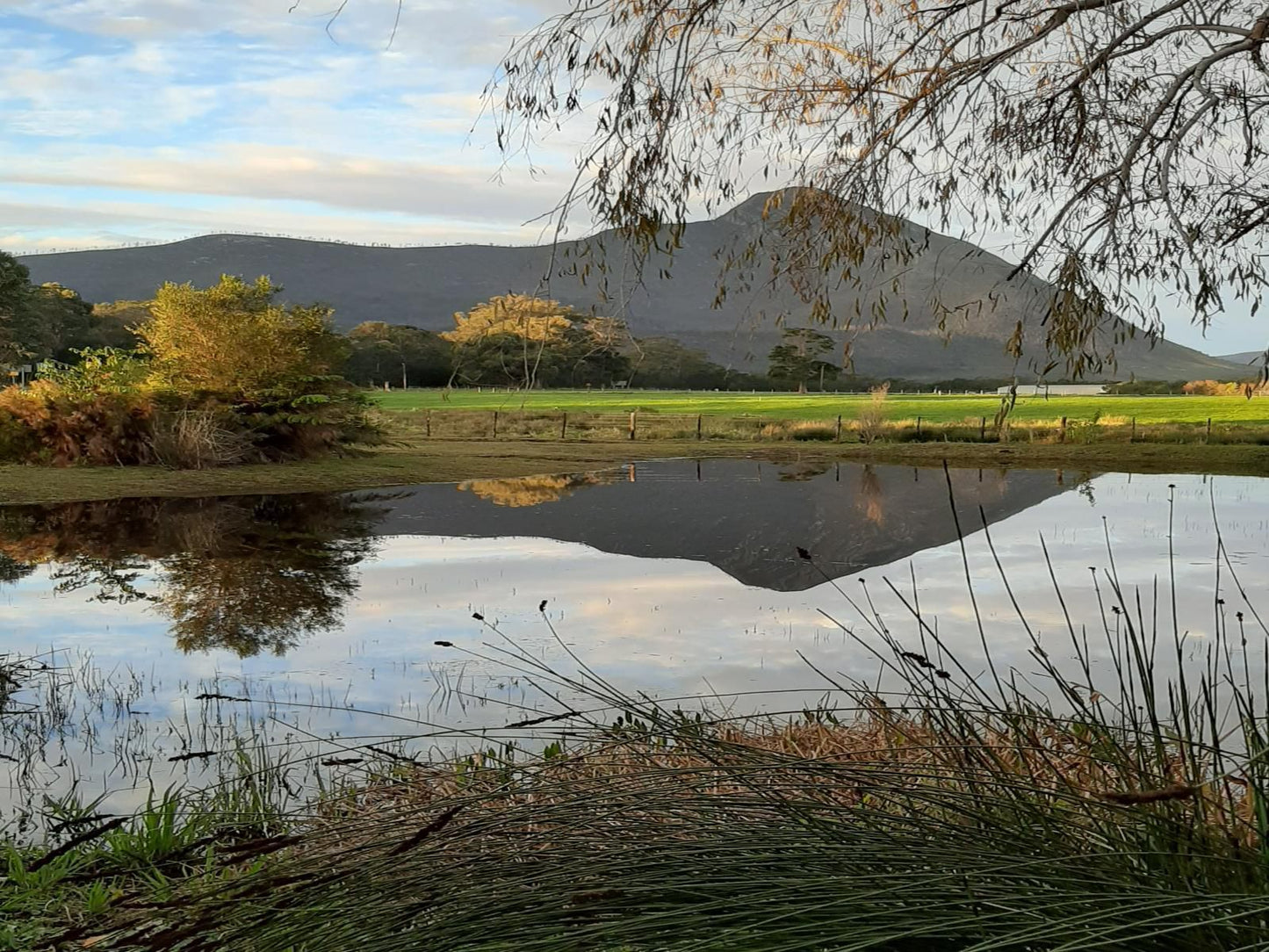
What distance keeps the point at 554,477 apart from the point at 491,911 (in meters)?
25.4

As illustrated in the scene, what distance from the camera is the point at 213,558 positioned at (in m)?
14.4

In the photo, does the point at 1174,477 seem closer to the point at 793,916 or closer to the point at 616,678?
the point at 616,678

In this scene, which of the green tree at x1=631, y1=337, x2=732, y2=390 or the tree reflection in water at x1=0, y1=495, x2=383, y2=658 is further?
the green tree at x1=631, y1=337, x2=732, y2=390

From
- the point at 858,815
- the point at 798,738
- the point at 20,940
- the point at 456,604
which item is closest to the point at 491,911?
the point at 858,815

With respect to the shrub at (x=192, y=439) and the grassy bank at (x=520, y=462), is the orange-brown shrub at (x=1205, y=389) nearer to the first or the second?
the grassy bank at (x=520, y=462)

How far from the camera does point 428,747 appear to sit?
6.44 m

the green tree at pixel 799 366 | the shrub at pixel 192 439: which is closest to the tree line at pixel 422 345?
the green tree at pixel 799 366

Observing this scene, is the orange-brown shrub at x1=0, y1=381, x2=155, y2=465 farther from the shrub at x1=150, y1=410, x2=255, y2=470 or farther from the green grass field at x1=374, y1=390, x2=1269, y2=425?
the green grass field at x1=374, y1=390, x2=1269, y2=425

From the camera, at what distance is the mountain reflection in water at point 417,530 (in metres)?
11.9

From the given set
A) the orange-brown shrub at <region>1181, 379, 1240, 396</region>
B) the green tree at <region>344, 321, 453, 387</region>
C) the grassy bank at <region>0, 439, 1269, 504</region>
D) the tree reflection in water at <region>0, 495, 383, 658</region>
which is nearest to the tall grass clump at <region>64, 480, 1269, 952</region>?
the tree reflection in water at <region>0, 495, 383, 658</region>

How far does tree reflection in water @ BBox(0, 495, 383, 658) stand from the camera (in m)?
10.6

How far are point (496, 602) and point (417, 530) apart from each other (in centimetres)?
587

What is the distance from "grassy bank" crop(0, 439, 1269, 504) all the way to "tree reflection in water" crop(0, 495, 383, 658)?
1541 mm

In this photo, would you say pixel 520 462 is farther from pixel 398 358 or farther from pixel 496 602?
pixel 398 358
